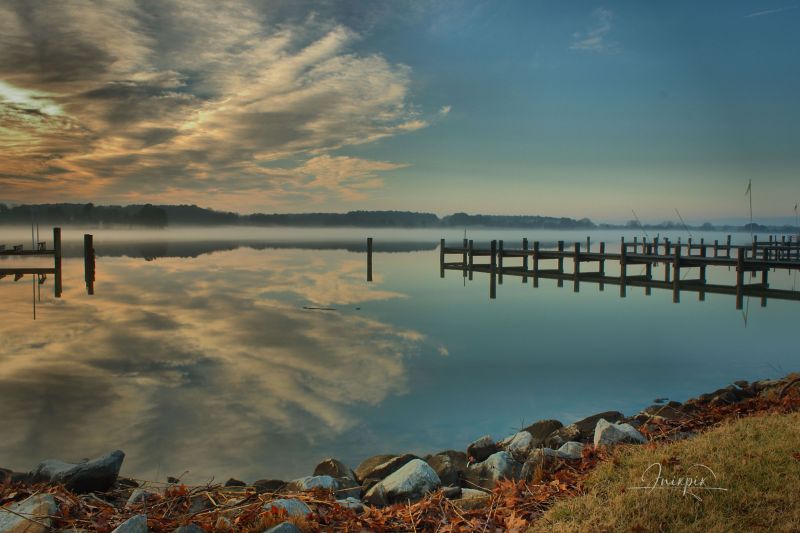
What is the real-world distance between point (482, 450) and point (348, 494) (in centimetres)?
298

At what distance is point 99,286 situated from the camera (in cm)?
4384

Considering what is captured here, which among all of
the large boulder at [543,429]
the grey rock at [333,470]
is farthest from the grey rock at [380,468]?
the large boulder at [543,429]

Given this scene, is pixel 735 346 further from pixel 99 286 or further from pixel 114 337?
pixel 99 286

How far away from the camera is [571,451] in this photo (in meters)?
7.89

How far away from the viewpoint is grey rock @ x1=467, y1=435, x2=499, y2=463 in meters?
9.61

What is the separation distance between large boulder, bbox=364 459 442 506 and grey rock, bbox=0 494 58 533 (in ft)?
12.2

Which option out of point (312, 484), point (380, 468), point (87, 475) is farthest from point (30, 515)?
point (380, 468)

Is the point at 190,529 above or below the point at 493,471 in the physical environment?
above

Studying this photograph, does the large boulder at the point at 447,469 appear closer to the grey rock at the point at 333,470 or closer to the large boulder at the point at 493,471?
the large boulder at the point at 493,471

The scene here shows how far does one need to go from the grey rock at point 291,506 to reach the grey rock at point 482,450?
4546 mm

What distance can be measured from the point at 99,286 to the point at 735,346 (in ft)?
148

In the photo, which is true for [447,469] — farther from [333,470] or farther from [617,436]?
[617,436]

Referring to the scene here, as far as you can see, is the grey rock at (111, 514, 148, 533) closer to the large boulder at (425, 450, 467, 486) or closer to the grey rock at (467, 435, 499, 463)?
the large boulder at (425, 450, 467, 486)

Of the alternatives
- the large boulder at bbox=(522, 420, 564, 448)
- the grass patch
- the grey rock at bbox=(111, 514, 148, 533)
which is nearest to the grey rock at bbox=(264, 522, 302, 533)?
the grey rock at bbox=(111, 514, 148, 533)
